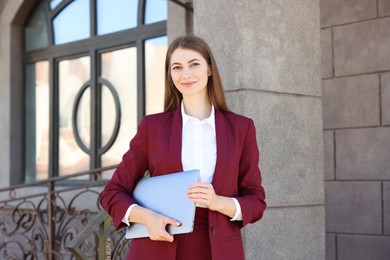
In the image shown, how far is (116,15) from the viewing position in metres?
8.94

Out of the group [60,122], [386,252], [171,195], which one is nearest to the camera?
[171,195]

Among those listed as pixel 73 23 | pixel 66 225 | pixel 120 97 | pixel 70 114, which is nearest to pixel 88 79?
pixel 70 114

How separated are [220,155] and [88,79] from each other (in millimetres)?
6950

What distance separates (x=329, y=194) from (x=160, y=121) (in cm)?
412

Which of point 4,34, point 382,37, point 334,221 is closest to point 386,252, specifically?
point 334,221

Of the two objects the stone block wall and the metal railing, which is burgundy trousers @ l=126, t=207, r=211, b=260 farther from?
the stone block wall

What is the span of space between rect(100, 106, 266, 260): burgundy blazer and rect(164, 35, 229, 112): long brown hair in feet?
0.19

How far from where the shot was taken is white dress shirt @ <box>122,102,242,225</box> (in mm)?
2693

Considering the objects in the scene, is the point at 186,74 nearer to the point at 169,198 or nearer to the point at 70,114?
the point at 169,198

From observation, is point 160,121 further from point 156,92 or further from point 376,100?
point 156,92

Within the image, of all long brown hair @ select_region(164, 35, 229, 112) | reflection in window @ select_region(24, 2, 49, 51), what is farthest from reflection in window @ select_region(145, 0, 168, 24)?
long brown hair @ select_region(164, 35, 229, 112)

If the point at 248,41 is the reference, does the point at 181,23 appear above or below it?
above

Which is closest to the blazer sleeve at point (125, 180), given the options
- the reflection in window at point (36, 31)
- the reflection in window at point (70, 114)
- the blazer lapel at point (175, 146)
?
the blazer lapel at point (175, 146)

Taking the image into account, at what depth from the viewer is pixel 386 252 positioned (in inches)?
240
